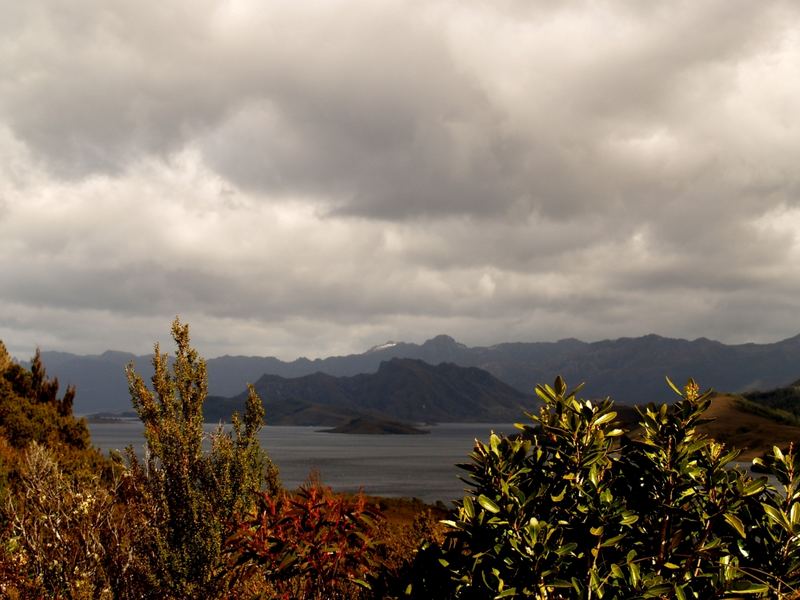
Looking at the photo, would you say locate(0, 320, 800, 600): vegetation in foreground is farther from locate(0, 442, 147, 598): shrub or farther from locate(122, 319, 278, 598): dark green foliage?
locate(0, 442, 147, 598): shrub

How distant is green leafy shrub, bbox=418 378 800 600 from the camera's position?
4980 mm

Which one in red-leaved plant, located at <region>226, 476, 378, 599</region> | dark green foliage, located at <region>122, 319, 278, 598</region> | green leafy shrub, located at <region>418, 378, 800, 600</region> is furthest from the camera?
dark green foliage, located at <region>122, 319, 278, 598</region>

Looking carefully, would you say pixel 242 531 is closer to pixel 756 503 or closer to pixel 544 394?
pixel 544 394

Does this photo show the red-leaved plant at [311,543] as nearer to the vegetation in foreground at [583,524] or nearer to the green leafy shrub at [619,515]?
the vegetation in foreground at [583,524]

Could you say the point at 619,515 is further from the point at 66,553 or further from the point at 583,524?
the point at 66,553

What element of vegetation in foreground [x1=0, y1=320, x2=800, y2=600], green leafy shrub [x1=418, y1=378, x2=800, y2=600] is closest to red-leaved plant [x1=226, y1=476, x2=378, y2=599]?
vegetation in foreground [x1=0, y1=320, x2=800, y2=600]

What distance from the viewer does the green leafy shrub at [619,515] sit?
498 centimetres

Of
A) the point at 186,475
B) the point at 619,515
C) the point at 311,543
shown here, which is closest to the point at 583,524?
the point at 619,515

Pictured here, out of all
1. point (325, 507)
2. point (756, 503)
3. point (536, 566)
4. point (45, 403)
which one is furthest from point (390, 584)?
point (45, 403)

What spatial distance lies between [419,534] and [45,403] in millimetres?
29309

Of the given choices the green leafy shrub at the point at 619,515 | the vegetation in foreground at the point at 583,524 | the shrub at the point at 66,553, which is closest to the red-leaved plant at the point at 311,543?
the vegetation in foreground at the point at 583,524

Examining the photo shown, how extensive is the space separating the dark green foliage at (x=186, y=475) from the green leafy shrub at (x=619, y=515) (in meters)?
5.91

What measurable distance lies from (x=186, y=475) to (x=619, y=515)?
7.90m

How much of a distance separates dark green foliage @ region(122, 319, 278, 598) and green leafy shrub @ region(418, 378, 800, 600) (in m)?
5.91
